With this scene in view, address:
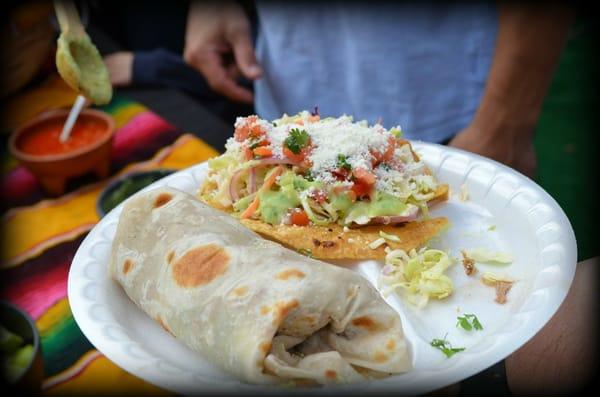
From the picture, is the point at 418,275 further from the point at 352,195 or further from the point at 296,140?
the point at 296,140

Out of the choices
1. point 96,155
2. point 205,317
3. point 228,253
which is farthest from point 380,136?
point 96,155

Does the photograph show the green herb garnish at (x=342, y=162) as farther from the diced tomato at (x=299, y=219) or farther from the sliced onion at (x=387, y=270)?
the sliced onion at (x=387, y=270)

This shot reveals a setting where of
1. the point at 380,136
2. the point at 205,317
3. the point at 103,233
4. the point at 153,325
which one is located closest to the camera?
the point at 205,317

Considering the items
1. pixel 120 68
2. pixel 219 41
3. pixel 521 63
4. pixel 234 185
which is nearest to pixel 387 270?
pixel 234 185

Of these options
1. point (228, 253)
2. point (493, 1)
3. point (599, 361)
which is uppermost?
point (493, 1)

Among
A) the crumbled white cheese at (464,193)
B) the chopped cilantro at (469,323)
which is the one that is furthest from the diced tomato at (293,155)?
the chopped cilantro at (469,323)

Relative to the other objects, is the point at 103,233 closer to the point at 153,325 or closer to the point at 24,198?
the point at 153,325
